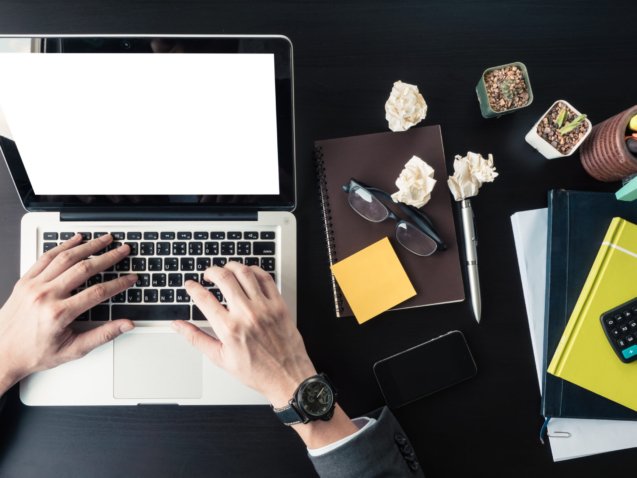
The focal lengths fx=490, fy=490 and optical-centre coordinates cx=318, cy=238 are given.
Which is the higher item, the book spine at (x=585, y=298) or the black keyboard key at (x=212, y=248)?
the black keyboard key at (x=212, y=248)

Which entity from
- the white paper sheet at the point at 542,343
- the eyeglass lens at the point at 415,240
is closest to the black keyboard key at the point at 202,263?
the eyeglass lens at the point at 415,240

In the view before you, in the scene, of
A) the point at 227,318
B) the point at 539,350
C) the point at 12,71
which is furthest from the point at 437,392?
the point at 12,71

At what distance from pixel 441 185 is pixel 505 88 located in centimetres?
20

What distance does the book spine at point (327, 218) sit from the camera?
2.89 feet

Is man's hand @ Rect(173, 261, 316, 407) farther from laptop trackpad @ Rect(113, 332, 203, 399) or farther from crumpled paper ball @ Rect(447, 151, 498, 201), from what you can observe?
crumpled paper ball @ Rect(447, 151, 498, 201)

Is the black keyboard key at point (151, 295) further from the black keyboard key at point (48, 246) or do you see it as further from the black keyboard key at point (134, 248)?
the black keyboard key at point (48, 246)

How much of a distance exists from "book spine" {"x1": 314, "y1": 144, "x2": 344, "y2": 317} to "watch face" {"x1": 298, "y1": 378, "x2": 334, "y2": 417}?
14 cm

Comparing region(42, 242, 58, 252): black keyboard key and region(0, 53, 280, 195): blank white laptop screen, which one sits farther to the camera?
region(42, 242, 58, 252): black keyboard key

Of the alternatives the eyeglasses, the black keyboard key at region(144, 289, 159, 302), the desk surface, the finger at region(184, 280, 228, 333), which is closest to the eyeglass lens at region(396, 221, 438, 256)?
the eyeglasses

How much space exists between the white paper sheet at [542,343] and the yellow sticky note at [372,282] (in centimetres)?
22

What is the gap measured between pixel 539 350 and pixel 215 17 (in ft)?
2.80

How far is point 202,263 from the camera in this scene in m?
0.85

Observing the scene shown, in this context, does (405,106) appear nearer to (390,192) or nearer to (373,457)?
(390,192)

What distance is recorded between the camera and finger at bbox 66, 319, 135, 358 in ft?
2.67
